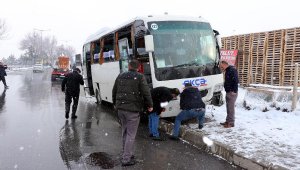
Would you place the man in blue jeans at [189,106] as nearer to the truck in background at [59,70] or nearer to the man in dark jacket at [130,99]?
the man in dark jacket at [130,99]

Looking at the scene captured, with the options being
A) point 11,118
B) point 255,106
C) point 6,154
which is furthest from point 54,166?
point 255,106

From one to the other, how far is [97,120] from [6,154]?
14.0 ft

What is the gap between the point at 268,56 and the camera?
18125mm

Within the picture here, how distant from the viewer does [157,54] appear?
8828mm

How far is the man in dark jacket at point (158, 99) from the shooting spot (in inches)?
305

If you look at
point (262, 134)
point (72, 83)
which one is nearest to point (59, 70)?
point (72, 83)

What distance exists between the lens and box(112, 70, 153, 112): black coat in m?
6.03

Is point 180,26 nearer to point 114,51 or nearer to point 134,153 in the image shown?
point 114,51

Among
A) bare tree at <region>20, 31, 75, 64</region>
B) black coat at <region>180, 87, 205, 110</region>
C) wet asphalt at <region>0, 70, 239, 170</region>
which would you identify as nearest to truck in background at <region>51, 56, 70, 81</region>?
wet asphalt at <region>0, 70, 239, 170</region>

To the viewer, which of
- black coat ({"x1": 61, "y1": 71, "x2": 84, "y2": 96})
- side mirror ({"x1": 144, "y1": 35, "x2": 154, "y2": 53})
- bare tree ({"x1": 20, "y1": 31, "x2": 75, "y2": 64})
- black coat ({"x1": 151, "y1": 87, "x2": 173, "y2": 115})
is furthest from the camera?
bare tree ({"x1": 20, "y1": 31, "x2": 75, "y2": 64})

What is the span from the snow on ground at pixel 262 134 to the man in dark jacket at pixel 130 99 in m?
1.94

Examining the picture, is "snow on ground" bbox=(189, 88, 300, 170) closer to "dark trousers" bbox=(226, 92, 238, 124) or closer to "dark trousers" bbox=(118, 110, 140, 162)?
A: "dark trousers" bbox=(226, 92, 238, 124)

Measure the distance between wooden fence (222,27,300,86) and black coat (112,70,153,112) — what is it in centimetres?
1250

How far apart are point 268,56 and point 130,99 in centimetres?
1389
